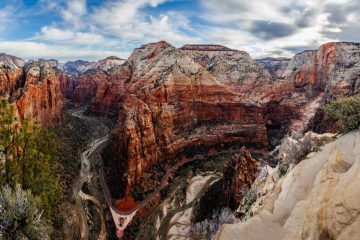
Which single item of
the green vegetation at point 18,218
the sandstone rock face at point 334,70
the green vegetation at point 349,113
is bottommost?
the green vegetation at point 18,218

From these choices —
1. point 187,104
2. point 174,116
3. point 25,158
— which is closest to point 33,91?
point 174,116

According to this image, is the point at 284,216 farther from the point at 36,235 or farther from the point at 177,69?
the point at 177,69

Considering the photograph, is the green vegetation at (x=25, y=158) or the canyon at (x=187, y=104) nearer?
the green vegetation at (x=25, y=158)

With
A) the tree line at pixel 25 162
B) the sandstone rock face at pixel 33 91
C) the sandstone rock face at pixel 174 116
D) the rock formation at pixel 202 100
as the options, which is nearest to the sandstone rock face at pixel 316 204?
the tree line at pixel 25 162

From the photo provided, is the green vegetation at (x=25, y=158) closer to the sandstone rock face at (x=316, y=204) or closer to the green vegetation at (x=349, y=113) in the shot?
the sandstone rock face at (x=316, y=204)

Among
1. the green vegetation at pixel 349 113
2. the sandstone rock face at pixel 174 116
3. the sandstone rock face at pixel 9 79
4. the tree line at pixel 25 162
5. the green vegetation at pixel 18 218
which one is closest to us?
the green vegetation at pixel 18 218

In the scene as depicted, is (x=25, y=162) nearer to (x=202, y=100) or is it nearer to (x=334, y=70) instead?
(x=202, y=100)

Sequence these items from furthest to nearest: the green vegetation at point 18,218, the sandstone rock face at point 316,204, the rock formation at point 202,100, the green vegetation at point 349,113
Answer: the rock formation at point 202,100
the green vegetation at point 349,113
the green vegetation at point 18,218
the sandstone rock face at point 316,204
